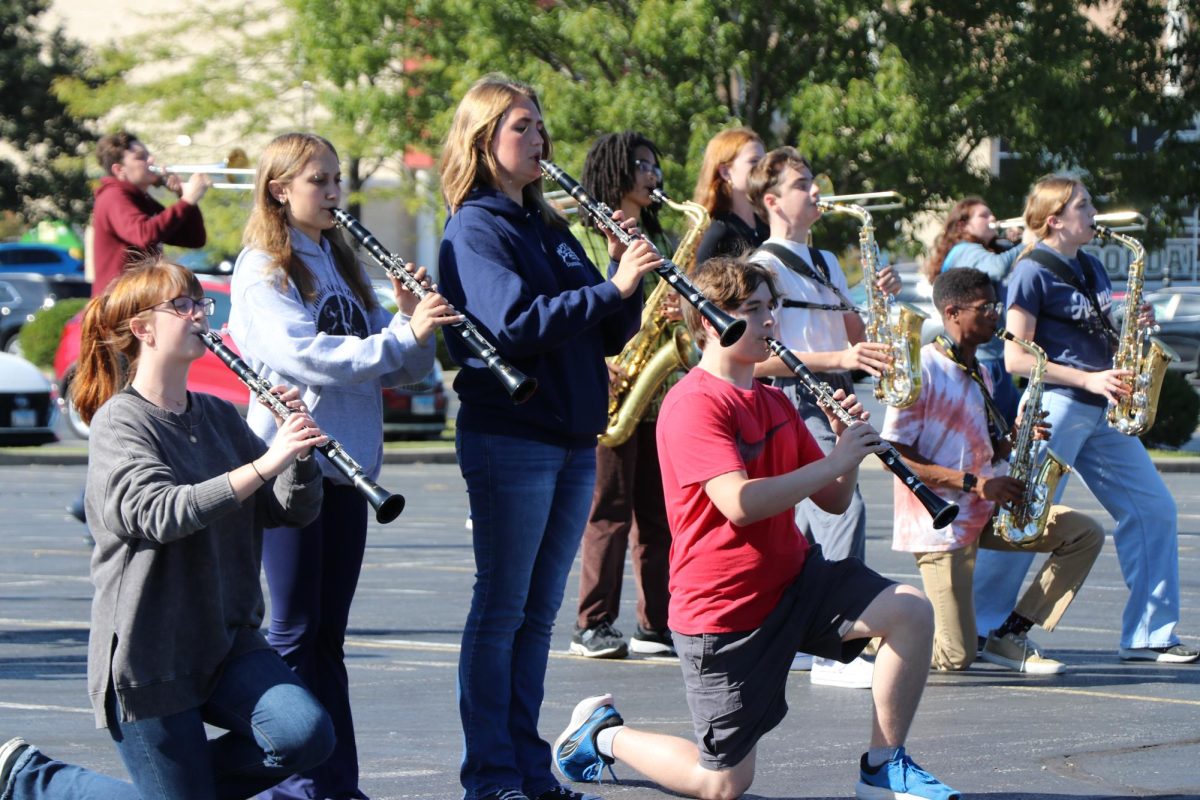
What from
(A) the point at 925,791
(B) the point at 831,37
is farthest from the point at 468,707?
(B) the point at 831,37

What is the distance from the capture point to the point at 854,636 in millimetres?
5469

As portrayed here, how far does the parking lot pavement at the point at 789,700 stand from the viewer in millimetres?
6043

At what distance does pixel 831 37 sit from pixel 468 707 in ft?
52.1

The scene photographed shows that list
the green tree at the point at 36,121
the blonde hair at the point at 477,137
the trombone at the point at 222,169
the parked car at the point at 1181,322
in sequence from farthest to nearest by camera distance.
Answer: the green tree at the point at 36,121 → the parked car at the point at 1181,322 → the trombone at the point at 222,169 → the blonde hair at the point at 477,137

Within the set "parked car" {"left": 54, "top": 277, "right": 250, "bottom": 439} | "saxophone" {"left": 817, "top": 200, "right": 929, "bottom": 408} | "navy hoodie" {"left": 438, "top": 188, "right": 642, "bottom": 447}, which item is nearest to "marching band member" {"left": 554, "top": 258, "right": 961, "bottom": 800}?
"navy hoodie" {"left": 438, "top": 188, "right": 642, "bottom": 447}

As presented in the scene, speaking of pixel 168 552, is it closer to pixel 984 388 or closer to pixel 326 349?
pixel 326 349

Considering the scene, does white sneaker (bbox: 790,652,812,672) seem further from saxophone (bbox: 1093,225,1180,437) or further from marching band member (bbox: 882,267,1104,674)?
saxophone (bbox: 1093,225,1180,437)

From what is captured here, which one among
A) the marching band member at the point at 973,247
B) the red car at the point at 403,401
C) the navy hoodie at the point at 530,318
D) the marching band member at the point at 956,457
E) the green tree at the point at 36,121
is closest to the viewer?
the navy hoodie at the point at 530,318

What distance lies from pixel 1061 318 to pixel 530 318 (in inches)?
140

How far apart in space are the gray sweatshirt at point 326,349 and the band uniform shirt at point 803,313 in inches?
85.0

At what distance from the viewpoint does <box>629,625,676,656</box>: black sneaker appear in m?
8.31

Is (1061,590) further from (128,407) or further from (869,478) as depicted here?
(869,478)

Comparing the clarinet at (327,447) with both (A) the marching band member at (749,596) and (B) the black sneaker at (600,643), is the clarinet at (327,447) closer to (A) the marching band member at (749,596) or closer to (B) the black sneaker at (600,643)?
(A) the marching band member at (749,596)

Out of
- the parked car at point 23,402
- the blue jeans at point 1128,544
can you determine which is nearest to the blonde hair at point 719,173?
the blue jeans at point 1128,544
